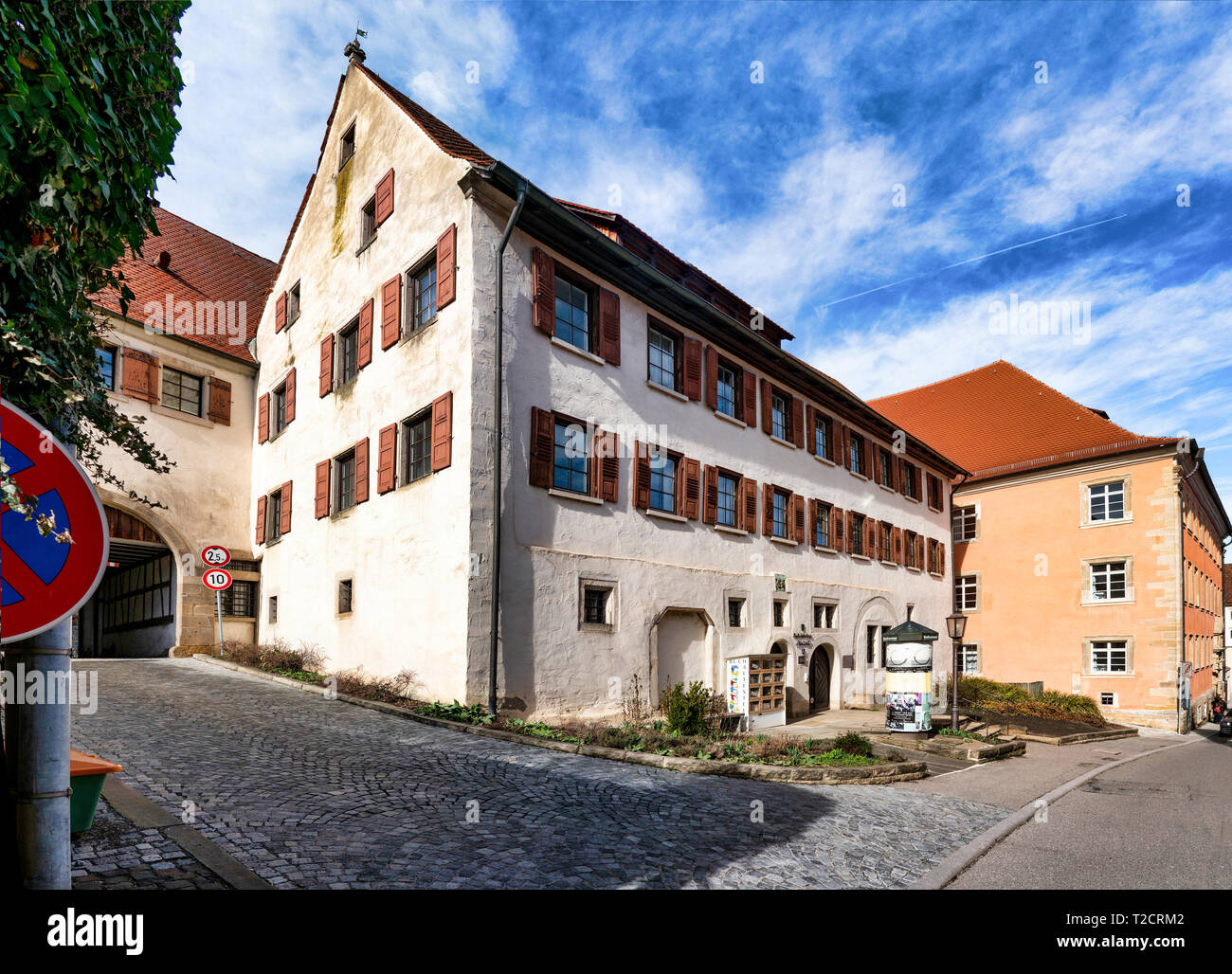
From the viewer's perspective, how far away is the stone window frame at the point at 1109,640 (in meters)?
28.1

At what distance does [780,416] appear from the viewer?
21.7 meters

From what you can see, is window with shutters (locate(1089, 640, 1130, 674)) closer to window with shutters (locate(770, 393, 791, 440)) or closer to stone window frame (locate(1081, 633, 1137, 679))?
stone window frame (locate(1081, 633, 1137, 679))

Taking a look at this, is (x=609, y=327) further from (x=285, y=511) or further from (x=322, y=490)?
(x=285, y=511)

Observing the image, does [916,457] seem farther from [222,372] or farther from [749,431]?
[222,372]

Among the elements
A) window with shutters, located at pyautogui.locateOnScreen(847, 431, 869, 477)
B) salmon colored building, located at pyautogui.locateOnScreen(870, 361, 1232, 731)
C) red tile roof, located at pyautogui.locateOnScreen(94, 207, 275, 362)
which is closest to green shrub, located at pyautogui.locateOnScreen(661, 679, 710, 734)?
window with shutters, located at pyautogui.locateOnScreen(847, 431, 869, 477)

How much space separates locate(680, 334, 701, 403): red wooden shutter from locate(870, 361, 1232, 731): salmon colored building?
19.8m

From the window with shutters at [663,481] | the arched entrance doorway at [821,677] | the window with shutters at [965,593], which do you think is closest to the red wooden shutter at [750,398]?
the window with shutters at [663,481]

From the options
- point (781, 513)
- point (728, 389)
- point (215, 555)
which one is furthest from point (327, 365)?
point (781, 513)

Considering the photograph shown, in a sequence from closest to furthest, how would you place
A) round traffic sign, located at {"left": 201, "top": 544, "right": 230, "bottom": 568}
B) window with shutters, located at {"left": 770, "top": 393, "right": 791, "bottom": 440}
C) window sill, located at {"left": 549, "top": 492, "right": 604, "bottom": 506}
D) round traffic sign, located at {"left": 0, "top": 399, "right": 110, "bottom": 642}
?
round traffic sign, located at {"left": 0, "top": 399, "right": 110, "bottom": 642} → window sill, located at {"left": 549, "top": 492, "right": 604, "bottom": 506} → round traffic sign, located at {"left": 201, "top": 544, "right": 230, "bottom": 568} → window with shutters, located at {"left": 770, "top": 393, "right": 791, "bottom": 440}

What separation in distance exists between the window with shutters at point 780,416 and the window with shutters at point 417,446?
995cm

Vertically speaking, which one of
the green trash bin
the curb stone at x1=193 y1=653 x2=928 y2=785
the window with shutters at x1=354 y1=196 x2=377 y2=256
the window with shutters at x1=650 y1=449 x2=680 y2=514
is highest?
the window with shutters at x1=354 y1=196 x2=377 y2=256

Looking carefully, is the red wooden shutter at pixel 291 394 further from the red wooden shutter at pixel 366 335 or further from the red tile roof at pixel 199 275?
the red wooden shutter at pixel 366 335

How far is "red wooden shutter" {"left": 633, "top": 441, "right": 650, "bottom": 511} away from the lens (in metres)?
15.8

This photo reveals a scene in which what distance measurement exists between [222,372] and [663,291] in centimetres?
1317
